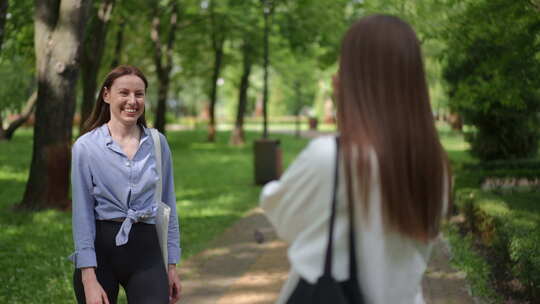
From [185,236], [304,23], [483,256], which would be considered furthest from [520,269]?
[304,23]

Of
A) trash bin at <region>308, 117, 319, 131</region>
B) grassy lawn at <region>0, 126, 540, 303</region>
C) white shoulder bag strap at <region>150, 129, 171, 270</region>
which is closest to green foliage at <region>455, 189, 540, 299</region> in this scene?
grassy lawn at <region>0, 126, 540, 303</region>

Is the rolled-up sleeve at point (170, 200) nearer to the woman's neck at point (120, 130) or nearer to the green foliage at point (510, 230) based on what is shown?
the woman's neck at point (120, 130)

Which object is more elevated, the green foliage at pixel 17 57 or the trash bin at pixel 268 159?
the green foliage at pixel 17 57

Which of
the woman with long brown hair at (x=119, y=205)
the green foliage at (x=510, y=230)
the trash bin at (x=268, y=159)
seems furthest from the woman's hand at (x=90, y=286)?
the trash bin at (x=268, y=159)

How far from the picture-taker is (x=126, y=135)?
3033 millimetres

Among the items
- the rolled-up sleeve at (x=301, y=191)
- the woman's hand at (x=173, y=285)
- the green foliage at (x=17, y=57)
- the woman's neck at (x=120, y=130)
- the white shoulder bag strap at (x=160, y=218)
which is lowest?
the woman's hand at (x=173, y=285)

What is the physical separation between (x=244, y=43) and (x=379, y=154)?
88.0 ft

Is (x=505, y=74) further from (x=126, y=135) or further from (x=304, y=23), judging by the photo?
(x=304, y=23)

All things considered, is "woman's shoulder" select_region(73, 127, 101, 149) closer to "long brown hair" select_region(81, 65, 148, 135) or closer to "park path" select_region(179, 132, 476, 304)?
"long brown hair" select_region(81, 65, 148, 135)

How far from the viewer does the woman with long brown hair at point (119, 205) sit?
9.32ft

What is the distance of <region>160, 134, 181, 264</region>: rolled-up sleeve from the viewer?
3113mm

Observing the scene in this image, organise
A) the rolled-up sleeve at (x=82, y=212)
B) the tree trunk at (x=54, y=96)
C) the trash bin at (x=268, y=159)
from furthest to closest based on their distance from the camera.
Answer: the trash bin at (x=268, y=159) < the tree trunk at (x=54, y=96) < the rolled-up sleeve at (x=82, y=212)

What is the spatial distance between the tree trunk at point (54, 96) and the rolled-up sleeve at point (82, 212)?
734cm

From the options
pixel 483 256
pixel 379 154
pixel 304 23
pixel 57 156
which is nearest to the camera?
pixel 379 154
